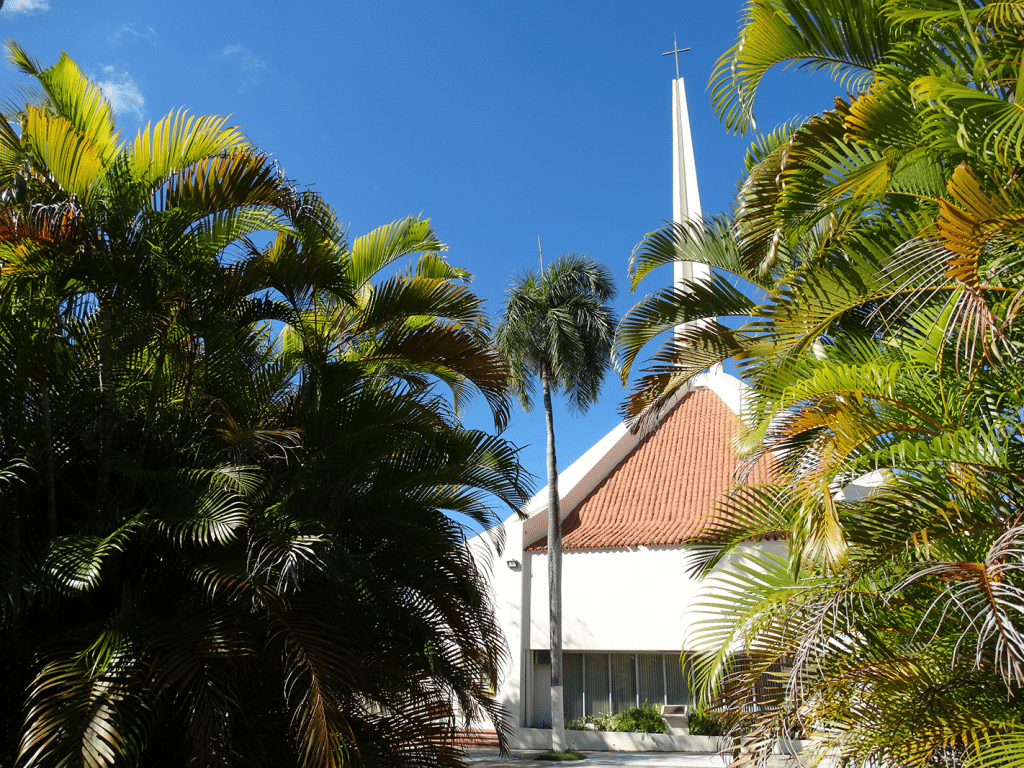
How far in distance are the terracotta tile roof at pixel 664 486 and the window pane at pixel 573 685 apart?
272 cm

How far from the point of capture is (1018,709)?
372 centimetres

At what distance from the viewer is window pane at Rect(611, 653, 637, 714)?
1886 cm

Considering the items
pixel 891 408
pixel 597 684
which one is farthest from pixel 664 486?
pixel 891 408

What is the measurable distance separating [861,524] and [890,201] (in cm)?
196

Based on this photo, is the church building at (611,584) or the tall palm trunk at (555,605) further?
the church building at (611,584)

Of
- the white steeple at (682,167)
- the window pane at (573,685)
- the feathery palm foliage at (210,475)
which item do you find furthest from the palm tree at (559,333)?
the feathery palm foliage at (210,475)

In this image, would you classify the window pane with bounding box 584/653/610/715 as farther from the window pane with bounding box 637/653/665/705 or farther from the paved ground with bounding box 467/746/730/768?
the paved ground with bounding box 467/746/730/768

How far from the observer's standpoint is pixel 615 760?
1548 cm

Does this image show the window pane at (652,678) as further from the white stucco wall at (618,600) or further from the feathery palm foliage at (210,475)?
the feathery palm foliage at (210,475)


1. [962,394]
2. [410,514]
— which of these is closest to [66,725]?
[410,514]

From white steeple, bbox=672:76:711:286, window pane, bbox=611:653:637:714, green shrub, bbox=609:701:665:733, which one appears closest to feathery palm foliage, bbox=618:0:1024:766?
green shrub, bbox=609:701:665:733

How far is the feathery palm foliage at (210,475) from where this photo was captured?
4.93 metres

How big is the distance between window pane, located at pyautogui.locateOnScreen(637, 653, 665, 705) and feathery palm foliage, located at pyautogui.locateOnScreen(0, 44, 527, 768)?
12285mm

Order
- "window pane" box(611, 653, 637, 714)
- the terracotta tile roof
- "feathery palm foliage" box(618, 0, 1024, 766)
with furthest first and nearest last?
the terracotta tile roof < "window pane" box(611, 653, 637, 714) < "feathery palm foliage" box(618, 0, 1024, 766)
